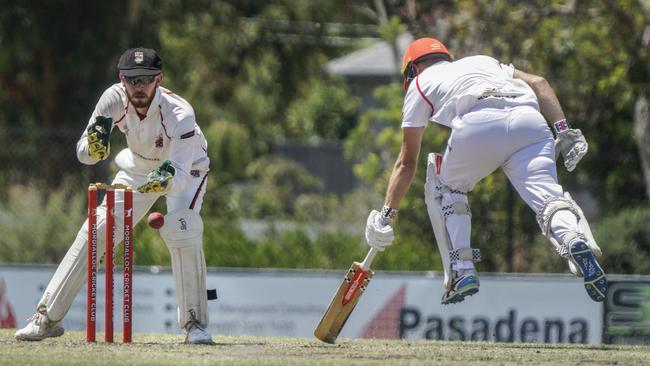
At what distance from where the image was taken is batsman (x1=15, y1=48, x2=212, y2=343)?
24.0 feet

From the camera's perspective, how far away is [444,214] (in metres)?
7.42

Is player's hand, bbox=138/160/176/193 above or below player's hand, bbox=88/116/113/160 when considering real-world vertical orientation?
below

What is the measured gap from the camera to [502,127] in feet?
23.5

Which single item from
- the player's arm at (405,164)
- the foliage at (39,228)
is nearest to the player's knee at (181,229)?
the player's arm at (405,164)

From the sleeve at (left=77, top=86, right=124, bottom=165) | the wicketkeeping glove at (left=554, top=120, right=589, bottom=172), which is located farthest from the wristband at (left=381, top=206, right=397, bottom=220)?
the sleeve at (left=77, top=86, right=124, bottom=165)

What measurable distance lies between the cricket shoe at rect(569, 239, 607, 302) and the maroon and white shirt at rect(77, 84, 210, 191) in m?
2.21

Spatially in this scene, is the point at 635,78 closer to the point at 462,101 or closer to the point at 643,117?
the point at 643,117

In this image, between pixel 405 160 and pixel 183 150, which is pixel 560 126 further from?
pixel 183 150

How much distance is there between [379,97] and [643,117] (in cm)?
336

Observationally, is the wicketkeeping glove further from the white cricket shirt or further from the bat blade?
the bat blade

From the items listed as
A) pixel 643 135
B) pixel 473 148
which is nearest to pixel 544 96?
pixel 473 148

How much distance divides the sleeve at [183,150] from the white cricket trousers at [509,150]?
4.85 feet

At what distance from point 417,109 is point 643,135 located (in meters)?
8.25

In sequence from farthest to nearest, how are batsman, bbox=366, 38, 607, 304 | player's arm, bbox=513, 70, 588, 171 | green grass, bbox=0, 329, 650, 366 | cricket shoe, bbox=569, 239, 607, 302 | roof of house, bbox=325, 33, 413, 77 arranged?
roof of house, bbox=325, 33, 413, 77, player's arm, bbox=513, 70, 588, 171, batsman, bbox=366, 38, 607, 304, cricket shoe, bbox=569, 239, 607, 302, green grass, bbox=0, 329, 650, 366
